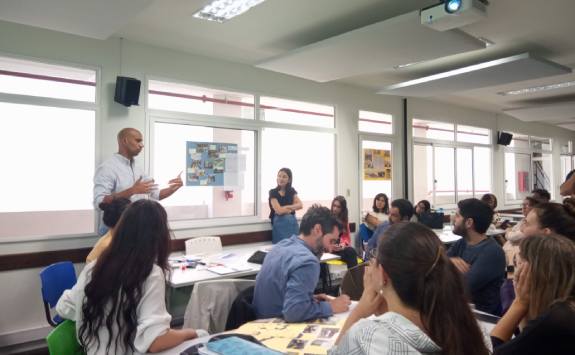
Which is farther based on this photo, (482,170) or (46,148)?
(482,170)

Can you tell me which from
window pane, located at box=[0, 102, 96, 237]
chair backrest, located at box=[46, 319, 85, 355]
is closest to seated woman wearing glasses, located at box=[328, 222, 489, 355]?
chair backrest, located at box=[46, 319, 85, 355]

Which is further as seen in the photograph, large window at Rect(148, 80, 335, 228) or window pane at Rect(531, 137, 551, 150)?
window pane at Rect(531, 137, 551, 150)

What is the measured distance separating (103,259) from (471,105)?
8076 millimetres

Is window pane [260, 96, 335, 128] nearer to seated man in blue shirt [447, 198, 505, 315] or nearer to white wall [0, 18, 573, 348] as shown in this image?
white wall [0, 18, 573, 348]

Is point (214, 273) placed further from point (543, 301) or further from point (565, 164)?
point (565, 164)

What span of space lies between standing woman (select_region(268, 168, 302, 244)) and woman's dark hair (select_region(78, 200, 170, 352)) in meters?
3.38

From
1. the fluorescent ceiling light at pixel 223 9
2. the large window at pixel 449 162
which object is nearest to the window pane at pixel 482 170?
the large window at pixel 449 162

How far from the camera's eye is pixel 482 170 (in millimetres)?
8945

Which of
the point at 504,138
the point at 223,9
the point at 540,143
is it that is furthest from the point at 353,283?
the point at 540,143

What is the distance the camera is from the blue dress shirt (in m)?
2.01

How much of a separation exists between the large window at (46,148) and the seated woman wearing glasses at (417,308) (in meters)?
3.62

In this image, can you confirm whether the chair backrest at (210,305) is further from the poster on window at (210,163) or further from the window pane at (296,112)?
the window pane at (296,112)

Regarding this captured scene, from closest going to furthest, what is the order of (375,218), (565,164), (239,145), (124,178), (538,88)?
1. (124,178)
2. (239,145)
3. (375,218)
4. (538,88)
5. (565,164)

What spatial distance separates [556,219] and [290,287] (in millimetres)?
1564
